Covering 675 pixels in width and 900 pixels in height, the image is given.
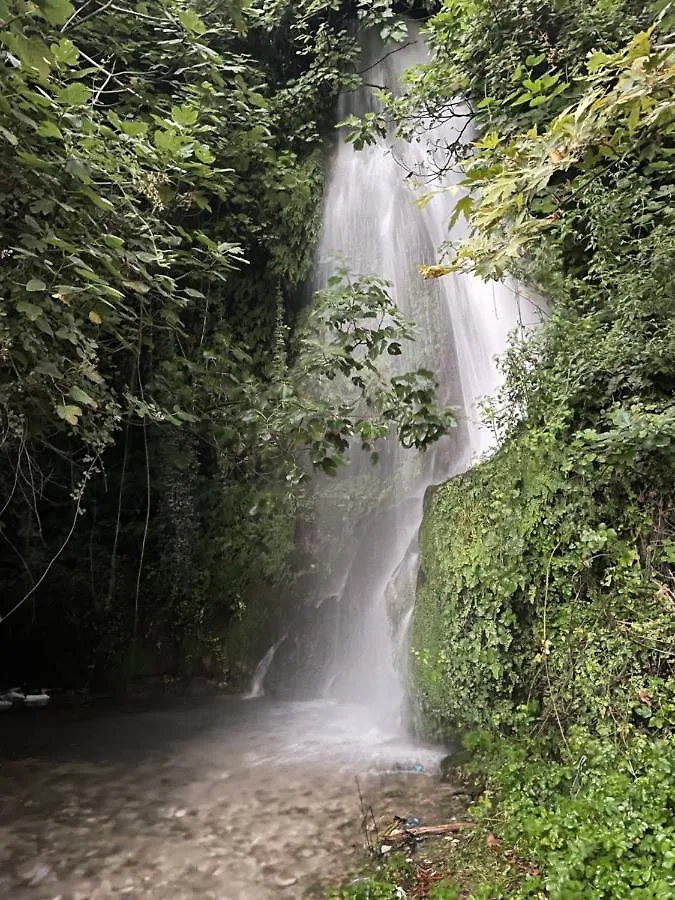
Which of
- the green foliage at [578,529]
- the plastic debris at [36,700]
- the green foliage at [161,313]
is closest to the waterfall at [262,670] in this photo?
the green foliage at [161,313]

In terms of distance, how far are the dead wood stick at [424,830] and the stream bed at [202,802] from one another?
0.14 m

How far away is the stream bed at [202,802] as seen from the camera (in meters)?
3.37

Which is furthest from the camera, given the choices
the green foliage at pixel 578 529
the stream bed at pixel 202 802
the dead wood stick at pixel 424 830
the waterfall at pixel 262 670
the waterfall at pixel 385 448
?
the waterfall at pixel 262 670

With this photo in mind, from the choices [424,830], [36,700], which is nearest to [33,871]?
[424,830]

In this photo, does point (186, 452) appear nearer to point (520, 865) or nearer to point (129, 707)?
point (129, 707)

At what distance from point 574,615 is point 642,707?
2.15 feet

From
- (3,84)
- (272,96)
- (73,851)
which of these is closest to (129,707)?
(73,851)

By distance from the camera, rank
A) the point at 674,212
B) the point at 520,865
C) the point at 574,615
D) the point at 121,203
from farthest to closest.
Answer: the point at 674,212 → the point at 121,203 → the point at 574,615 → the point at 520,865

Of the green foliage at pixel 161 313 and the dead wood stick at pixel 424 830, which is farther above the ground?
the green foliage at pixel 161 313

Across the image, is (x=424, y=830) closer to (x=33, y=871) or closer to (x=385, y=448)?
(x=33, y=871)

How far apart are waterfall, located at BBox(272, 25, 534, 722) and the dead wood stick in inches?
84.8

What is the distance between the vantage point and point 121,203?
13.8ft

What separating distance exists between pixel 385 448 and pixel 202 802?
4.84 meters

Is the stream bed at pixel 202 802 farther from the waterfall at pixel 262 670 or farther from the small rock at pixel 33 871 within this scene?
the waterfall at pixel 262 670
